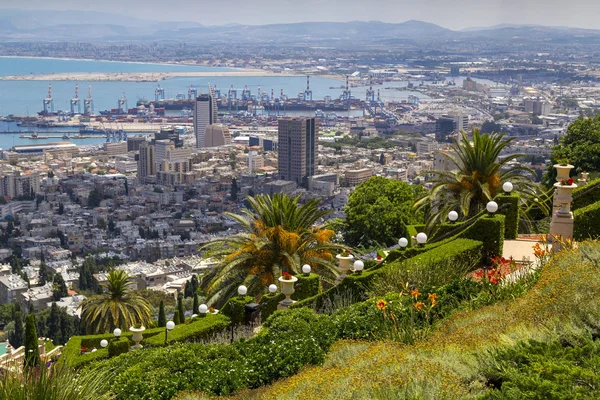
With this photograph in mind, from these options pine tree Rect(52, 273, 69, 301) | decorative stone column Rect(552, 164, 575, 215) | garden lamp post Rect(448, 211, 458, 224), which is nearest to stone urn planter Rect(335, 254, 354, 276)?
garden lamp post Rect(448, 211, 458, 224)

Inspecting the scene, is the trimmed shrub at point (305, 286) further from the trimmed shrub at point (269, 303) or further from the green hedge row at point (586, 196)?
the green hedge row at point (586, 196)

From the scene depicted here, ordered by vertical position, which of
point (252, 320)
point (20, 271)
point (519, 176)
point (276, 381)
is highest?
point (519, 176)

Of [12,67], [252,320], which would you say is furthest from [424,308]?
[12,67]

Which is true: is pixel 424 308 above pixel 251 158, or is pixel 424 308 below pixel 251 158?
above

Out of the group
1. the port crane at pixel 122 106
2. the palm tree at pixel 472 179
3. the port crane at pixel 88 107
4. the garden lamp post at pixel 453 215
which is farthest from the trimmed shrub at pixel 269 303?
the port crane at pixel 122 106

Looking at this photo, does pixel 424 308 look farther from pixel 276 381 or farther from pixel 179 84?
pixel 179 84

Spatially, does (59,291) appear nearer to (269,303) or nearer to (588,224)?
(269,303)
